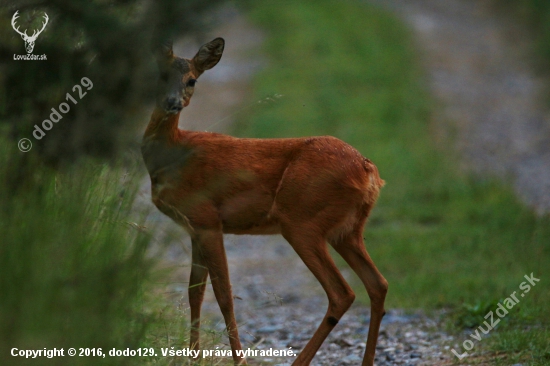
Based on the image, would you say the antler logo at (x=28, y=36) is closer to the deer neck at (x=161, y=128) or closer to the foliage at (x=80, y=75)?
the foliage at (x=80, y=75)

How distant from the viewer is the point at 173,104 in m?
5.21

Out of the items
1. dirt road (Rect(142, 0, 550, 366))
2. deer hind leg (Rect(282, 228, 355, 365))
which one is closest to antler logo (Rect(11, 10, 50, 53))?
dirt road (Rect(142, 0, 550, 366))

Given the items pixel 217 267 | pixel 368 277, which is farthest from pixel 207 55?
pixel 368 277

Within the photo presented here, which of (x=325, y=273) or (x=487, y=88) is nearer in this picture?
(x=325, y=273)

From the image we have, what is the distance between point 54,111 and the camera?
4.22 meters

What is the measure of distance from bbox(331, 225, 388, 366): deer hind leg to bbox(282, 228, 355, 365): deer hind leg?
0.69ft

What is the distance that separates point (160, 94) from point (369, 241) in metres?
5.50

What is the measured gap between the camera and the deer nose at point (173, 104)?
5195 mm

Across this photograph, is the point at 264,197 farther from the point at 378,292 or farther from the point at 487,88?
the point at 487,88

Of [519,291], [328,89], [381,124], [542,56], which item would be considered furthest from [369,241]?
[542,56]

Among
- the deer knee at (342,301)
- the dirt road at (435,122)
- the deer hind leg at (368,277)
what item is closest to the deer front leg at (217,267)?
the dirt road at (435,122)

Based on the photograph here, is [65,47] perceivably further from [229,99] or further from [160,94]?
[229,99]

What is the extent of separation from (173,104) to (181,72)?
37 centimetres

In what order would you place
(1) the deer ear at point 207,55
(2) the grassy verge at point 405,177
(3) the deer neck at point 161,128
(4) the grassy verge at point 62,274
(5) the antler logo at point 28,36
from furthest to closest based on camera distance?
1. (2) the grassy verge at point 405,177
2. (1) the deer ear at point 207,55
3. (3) the deer neck at point 161,128
4. (5) the antler logo at point 28,36
5. (4) the grassy verge at point 62,274
